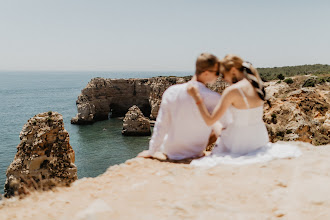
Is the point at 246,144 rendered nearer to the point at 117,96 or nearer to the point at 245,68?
the point at 245,68

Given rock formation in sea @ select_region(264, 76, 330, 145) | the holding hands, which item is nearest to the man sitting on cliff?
the holding hands

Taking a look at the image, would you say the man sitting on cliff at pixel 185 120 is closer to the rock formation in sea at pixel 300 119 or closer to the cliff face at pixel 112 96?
the rock formation in sea at pixel 300 119

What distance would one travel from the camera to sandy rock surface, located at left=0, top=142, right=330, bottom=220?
388 cm

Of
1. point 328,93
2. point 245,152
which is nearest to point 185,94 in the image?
point 245,152

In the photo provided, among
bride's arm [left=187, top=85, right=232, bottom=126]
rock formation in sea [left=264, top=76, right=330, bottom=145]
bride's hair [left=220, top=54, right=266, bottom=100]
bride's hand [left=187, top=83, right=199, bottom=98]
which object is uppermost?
bride's hair [left=220, top=54, right=266, bottom=100]

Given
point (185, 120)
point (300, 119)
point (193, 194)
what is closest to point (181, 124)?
point (185, 120)

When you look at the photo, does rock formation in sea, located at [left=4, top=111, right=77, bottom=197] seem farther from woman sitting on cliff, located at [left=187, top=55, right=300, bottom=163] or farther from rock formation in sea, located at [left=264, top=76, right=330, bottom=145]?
woman sitting on cliff, located at [left=187, top=55, right=300, bottom=163]

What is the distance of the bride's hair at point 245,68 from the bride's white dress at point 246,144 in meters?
0.37

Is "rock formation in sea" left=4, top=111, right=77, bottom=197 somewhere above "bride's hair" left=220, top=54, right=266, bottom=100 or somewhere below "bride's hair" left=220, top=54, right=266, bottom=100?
below

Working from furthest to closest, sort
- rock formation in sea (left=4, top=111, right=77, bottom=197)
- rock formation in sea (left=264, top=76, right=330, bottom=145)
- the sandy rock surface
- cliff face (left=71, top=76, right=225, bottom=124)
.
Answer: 1. cliff face (left=71, top=76, right=225, bottom=124)
2. rock formation in sea (left=4, top=111, right=77, bottom=197)
3. rock formation in sea (left=264, top=76, right=330, bottom=145)
4. the sandy rock surface

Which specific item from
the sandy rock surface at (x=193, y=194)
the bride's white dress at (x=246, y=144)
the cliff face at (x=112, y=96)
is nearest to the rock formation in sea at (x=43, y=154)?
the sandy rock surface at (x=193, y=194)

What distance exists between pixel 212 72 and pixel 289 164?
2.31 meters

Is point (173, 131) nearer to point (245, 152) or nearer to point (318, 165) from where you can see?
point (245, 152)

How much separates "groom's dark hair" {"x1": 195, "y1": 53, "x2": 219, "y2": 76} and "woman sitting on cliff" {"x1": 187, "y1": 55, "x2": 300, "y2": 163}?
0.66 ft
